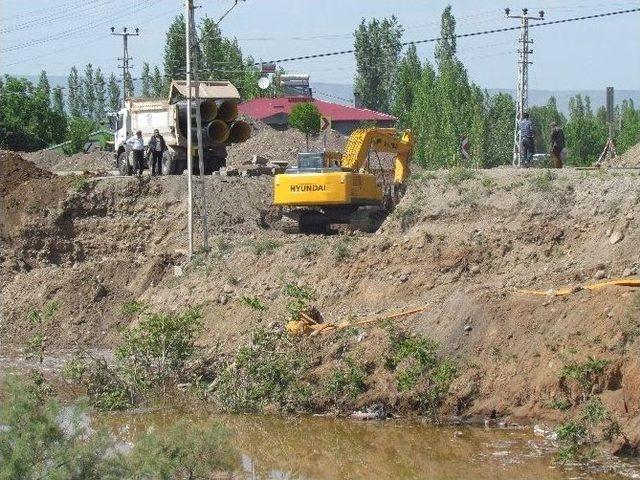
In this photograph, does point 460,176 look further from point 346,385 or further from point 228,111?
point 346,385

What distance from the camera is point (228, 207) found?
3691 centimetres

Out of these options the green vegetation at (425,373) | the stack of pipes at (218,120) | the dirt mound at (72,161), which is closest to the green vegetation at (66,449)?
the green vegetation at (425,373)

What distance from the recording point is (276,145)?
196 ft

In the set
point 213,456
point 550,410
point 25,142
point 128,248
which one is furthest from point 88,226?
point 25,142

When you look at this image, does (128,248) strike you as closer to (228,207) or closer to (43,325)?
(228,207)

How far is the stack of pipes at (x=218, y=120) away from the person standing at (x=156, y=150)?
75cm

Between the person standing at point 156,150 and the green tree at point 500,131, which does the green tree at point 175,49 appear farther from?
the person standing at point 156,150

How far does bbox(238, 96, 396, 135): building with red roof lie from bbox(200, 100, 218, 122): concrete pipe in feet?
135

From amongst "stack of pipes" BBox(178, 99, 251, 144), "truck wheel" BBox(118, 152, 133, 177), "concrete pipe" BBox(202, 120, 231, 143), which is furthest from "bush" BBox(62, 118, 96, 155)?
"concrete pipe" BBox(202, 120, 231, 143)

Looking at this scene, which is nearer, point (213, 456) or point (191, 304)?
point (213, 456)

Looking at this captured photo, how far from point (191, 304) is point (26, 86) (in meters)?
41.8

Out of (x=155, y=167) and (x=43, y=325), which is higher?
(x=155, y=167)

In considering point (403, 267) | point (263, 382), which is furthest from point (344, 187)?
point (263, 382)

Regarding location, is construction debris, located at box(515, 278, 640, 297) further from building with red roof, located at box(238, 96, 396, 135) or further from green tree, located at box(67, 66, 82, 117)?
green tree, located at box(67, 66, 82, 117)
